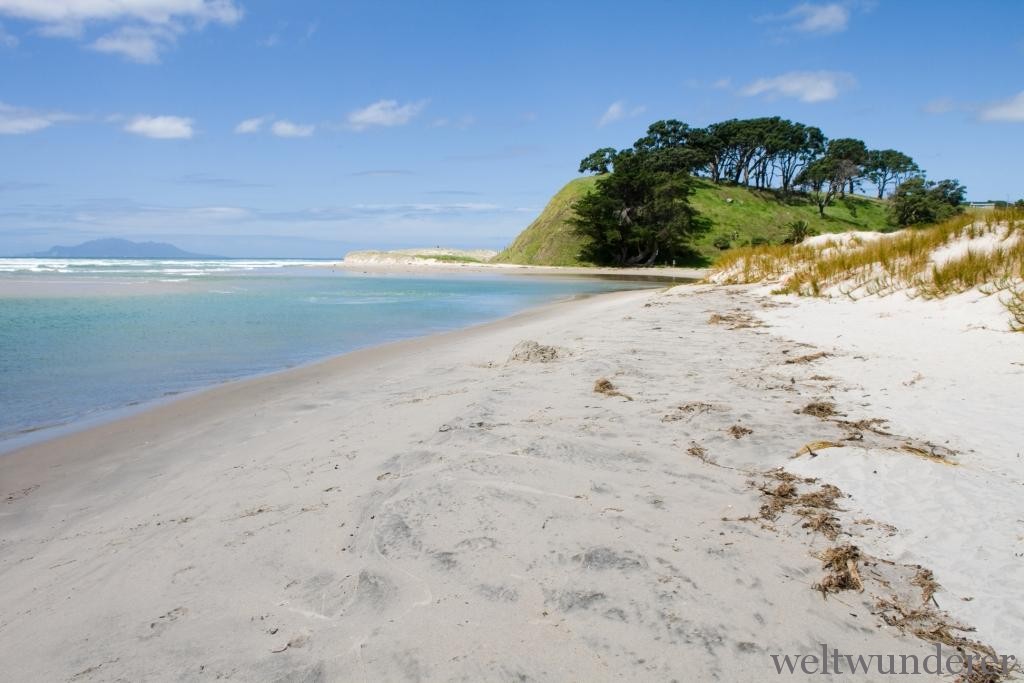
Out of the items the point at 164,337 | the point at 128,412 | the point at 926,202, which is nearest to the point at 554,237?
the point at 926,202

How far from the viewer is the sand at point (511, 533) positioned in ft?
6.84

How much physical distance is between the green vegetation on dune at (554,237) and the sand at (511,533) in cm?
4516

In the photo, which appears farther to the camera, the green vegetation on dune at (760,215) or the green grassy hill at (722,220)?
the green grassy hill at (722,220)

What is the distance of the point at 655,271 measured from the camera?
137 feet

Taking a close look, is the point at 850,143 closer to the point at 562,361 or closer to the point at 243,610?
the point at 562,361

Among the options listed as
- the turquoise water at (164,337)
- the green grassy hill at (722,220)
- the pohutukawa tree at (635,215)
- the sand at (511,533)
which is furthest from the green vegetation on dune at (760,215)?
the sand at (511,533)

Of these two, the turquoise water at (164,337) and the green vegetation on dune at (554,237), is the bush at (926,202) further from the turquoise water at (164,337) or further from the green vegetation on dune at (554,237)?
the turquoise water at (164,337)

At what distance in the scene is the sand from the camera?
2.08 metres

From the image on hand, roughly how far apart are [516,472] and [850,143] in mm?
83805

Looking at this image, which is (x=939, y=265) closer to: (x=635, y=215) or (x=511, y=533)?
(x=511, y=533)

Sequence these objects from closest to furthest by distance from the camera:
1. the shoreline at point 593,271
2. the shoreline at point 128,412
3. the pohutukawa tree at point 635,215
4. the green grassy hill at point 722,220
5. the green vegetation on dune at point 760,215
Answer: the shoreline at point 128,412 → the shoreline at point 593,271 → the pohutukawa tree at point 635,215 → the green vegetation on dune at point 760,215 → the green grassy hill at point 722,220

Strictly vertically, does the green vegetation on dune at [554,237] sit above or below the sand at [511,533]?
above

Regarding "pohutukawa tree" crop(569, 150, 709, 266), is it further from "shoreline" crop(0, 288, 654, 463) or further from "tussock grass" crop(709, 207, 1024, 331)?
"shoreline" crop(0, 288, 654, 463)

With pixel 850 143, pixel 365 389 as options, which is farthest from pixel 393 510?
pixel 850 143
